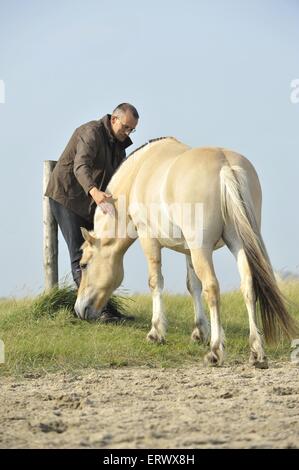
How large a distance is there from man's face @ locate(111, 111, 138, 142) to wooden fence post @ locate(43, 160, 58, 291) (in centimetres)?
166

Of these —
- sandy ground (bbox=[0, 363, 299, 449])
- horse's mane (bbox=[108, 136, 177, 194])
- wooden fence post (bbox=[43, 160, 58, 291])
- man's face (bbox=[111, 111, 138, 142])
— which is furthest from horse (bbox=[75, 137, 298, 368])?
wooden fence post (bbox=[43, 160, 58, 291])

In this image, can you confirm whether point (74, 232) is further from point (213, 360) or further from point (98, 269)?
point (213, 360)

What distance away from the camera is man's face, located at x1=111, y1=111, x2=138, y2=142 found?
902cm

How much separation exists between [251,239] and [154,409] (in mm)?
2223

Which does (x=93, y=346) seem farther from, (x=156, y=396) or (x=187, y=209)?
(x=156, y=396)

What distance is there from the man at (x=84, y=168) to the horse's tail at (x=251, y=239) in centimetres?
210

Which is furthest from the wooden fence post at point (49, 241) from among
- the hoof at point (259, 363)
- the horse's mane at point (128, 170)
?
the hoof at point (259, 363)

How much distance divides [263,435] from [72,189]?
5811 mm

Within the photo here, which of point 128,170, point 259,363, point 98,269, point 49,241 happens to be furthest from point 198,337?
point 49,241

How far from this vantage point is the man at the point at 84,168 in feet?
29.8

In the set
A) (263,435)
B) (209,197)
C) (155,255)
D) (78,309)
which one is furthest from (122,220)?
(263,435)

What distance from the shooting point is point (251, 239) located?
7.09 m

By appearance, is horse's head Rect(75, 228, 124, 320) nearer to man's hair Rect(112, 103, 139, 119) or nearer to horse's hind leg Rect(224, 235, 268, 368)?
man's hair Rect(112, 103, 139, 119)

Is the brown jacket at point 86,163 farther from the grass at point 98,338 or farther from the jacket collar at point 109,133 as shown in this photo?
the grass at point 98,338
